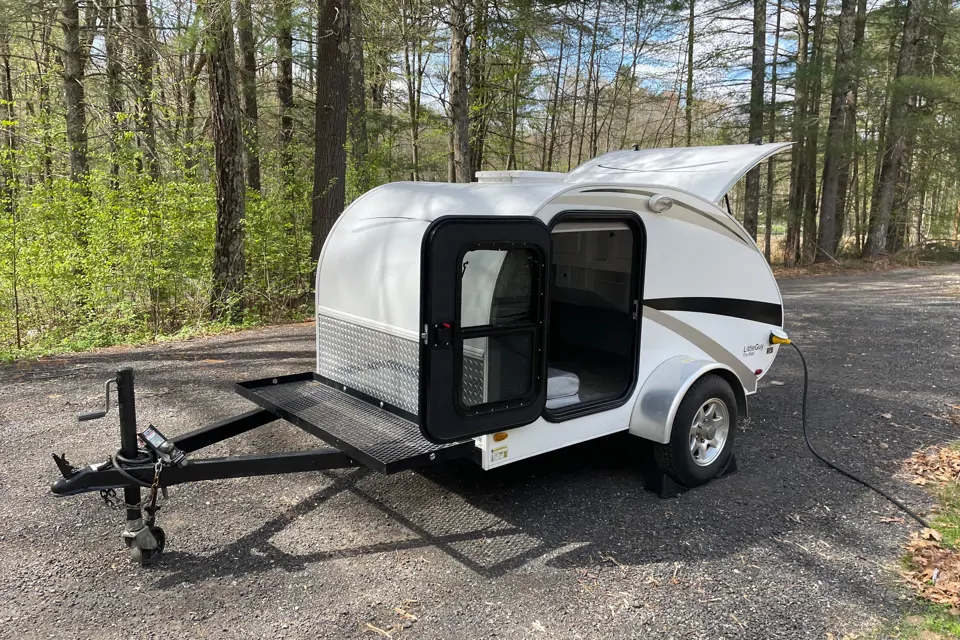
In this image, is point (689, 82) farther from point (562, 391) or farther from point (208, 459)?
point (208, 459)

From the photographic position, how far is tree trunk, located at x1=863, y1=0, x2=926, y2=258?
17828mm

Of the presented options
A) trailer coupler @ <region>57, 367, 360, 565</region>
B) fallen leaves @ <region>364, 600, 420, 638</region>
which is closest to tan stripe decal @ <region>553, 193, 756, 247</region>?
trailer coupler @ <region>57, 367, 360, 565</region>

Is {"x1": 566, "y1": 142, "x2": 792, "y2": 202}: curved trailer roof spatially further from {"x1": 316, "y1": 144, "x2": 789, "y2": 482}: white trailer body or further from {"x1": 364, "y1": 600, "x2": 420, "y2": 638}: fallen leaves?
{"x1": 364, "y1": 600, "x2": 420, "y2": 638}: fallen leaves

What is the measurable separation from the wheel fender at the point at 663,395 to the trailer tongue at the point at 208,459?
1.32 meters

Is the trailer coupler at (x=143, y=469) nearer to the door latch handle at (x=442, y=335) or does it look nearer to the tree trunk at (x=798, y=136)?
the door latch handle at (x=442, y=335)

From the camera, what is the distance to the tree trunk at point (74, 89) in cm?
1204

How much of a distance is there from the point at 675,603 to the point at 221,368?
5581 millimetres

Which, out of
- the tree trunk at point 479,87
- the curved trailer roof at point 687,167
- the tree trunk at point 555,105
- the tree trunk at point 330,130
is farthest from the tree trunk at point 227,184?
the tree trunk at point 555,105

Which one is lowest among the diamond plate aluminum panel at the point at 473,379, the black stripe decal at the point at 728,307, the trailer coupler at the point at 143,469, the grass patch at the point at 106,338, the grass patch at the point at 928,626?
the grass patch at the point at 928,626

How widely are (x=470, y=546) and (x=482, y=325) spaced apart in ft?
4.20

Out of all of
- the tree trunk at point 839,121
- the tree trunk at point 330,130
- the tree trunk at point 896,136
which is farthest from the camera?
the tree trunk at point 896,136

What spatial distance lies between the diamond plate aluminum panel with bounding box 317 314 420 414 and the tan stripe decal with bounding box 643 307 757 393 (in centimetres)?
165

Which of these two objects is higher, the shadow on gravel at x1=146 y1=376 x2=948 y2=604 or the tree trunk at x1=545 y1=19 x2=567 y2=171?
the tree trunk at x1=545 y1=19 x2=567 y2=171

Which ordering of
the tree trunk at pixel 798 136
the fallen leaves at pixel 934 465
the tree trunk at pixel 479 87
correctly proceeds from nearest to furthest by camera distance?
the fallen leaves at pixel 934 465
the tree trunk at pixel 479 87
the tree trunk at pixel 798 136
